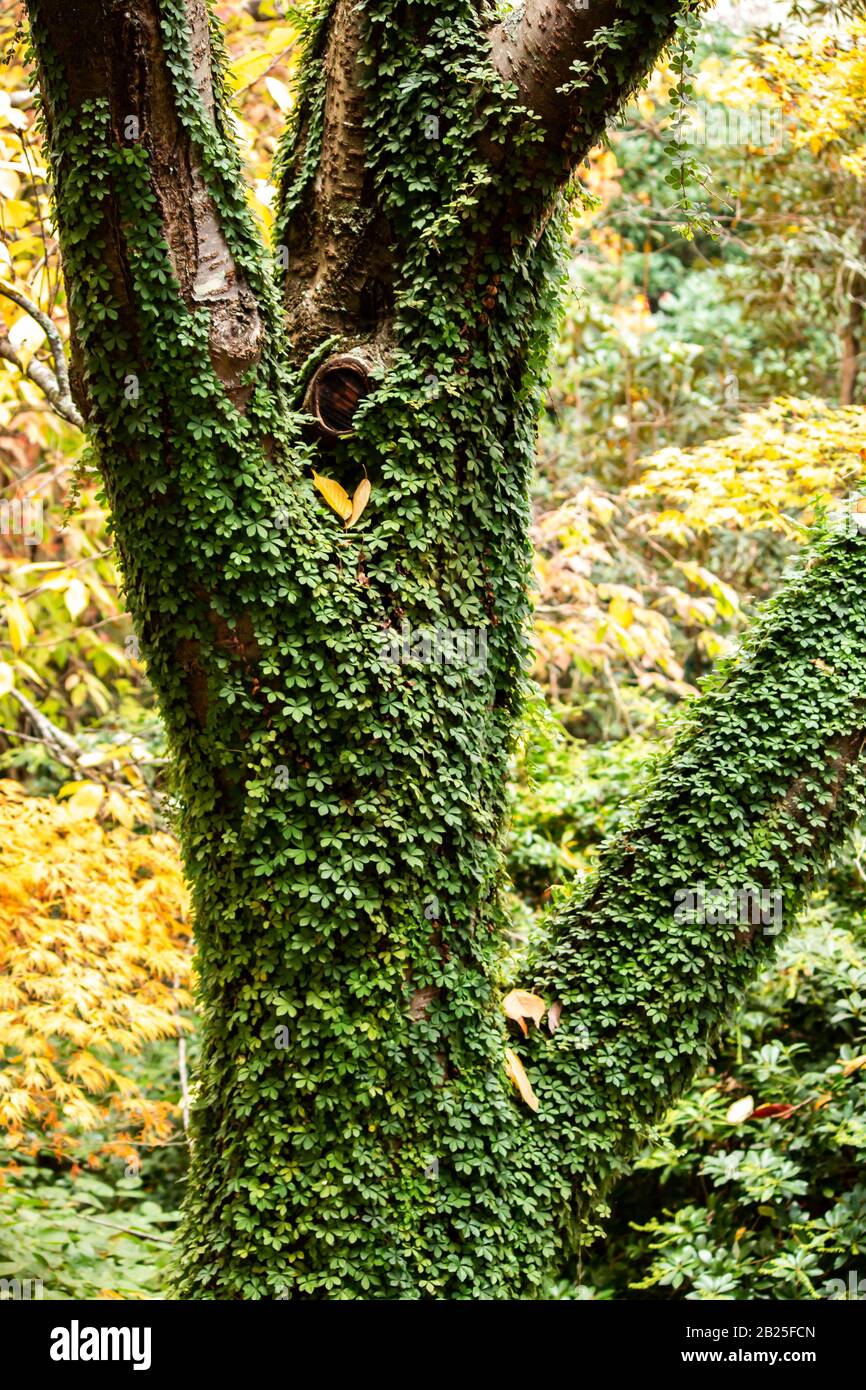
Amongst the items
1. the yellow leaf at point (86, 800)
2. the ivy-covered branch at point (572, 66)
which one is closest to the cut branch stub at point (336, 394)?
the ivy-covered branch at point (572, 66)

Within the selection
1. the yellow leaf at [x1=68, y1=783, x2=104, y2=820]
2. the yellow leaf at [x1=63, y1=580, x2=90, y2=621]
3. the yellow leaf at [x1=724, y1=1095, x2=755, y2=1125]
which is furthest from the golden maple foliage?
the yellow leaf at [x1=724, y1=1095, x2=755, y2=1125]

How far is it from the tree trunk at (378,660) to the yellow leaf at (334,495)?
0.13 ft

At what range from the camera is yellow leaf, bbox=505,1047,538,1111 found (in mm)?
2615

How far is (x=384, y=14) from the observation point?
8.72 feet

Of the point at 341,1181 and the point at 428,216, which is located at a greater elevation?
the point at 428,216

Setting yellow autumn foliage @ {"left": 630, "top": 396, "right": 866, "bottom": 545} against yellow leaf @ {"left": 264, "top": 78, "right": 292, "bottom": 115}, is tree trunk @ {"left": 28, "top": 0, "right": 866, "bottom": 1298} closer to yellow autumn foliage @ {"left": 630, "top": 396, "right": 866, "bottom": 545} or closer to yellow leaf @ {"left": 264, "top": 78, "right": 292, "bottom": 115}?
yellow leaf @ {"left": 264, "top": 78, "right": 292, "bottom": 115}

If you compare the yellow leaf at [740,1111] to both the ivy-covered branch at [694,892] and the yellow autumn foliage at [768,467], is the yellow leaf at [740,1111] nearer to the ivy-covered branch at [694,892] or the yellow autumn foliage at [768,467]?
the ivy-covered branch at [694,892]

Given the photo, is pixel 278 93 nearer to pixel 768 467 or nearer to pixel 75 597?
pixel 75 597

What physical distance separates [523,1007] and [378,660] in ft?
2.96

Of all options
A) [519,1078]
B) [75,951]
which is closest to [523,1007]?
[519,1078]

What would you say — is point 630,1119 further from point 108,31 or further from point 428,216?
point 108,31

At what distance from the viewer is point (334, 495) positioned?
2539 millimetres

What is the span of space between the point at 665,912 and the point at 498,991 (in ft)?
1.43
